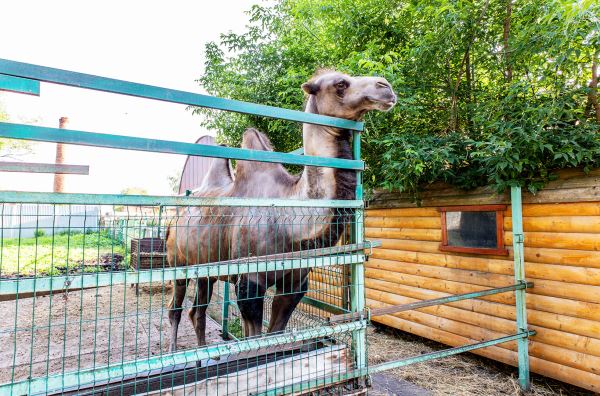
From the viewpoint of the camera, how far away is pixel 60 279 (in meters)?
1.29

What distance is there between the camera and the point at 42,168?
2.83 metres

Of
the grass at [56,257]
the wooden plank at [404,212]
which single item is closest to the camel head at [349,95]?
the grass at [56,257]

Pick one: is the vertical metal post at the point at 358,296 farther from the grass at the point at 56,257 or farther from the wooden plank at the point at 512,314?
the wooden plank at the point at 512,314

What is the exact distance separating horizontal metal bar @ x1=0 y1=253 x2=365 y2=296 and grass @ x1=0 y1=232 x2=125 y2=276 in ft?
0.18

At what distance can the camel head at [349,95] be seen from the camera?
210 centimetres

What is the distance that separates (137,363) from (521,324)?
9.68 feet

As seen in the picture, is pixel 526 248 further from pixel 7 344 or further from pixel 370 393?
pixel 7 344

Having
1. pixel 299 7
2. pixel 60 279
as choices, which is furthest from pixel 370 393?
pixel 299 7

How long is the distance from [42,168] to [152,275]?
2111mm

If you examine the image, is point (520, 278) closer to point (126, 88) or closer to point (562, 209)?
point (562, 209)

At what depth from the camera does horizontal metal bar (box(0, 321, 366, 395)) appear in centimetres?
122

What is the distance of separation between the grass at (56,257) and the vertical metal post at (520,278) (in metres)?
3.06

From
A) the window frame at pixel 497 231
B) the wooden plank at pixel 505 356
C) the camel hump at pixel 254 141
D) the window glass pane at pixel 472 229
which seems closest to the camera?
the wooden plank at pixel 505 356

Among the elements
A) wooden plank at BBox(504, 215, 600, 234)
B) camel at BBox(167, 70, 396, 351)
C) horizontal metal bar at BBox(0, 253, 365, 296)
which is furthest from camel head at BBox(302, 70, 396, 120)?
wooden plank at BBox(504, 215, 600, 234)
